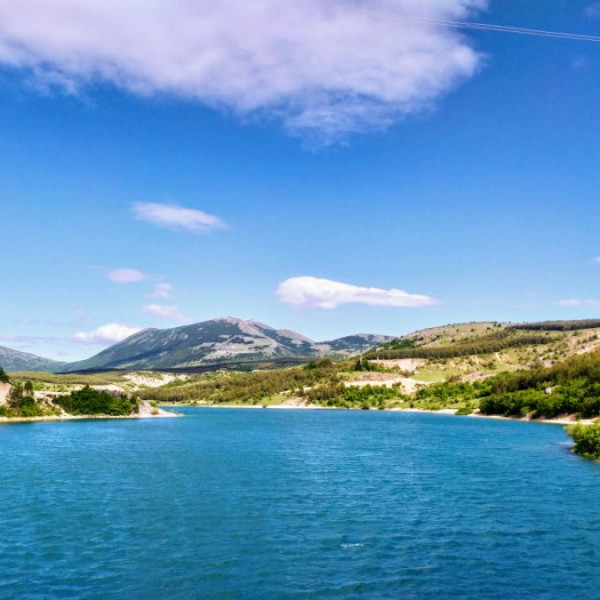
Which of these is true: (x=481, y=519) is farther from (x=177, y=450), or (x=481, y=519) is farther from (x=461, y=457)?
(x=177, y=450)

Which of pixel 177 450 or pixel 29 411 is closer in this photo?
pixel 177 450

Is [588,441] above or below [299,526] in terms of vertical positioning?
above

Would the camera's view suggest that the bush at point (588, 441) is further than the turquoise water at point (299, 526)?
Yes

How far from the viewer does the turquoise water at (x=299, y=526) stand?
35.8 m

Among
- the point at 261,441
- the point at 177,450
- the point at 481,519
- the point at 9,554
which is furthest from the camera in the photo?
the point at 261,441

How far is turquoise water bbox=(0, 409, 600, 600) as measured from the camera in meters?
35.8

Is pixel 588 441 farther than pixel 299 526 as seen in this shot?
Yes

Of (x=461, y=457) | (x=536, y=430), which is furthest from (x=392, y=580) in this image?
(x=536, y=430)

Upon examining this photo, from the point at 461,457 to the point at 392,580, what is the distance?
221ft

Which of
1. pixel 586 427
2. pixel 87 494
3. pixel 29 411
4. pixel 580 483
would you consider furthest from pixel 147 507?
pixel 29 411

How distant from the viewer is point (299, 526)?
165 ft

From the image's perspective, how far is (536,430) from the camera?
158m

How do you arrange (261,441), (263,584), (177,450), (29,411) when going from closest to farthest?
(263,584) → (177,450) → (261,441) → (29,411)

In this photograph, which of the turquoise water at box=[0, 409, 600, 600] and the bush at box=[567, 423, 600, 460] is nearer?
the turquoise water at box=[0, 409, 600, 600]
